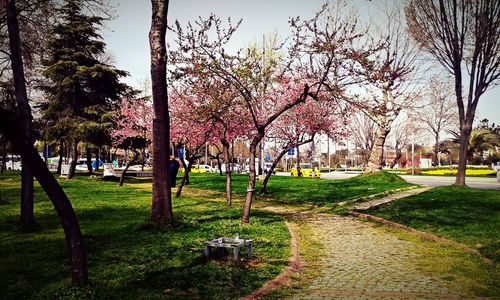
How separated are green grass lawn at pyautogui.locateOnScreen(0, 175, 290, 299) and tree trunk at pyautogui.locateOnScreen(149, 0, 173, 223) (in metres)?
0.68

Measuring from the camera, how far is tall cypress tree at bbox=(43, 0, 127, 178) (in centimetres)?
2823

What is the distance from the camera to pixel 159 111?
9.37 metres

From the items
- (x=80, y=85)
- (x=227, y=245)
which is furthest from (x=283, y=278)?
(x=80, y=85)

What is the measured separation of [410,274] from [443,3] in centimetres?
1566

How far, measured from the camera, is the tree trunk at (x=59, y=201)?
485 centimetres

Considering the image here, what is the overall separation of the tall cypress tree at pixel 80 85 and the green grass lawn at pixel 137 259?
1732cm

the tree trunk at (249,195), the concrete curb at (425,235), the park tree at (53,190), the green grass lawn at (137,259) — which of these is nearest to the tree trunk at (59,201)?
the park tree at (53,190)

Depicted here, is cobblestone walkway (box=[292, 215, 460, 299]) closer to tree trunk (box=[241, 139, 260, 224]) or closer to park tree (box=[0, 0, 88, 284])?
tree trunk (box=[241, 139, 260, 224])

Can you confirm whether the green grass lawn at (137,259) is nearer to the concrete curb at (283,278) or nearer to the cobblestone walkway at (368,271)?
the concrete curb at (283,278)

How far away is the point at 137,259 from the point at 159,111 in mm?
3816

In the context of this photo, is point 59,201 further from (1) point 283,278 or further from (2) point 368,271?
(2) point 368,271

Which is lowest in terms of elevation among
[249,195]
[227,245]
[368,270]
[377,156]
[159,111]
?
[368,270]

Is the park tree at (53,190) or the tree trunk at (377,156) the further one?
the tree trunk at (377,156)

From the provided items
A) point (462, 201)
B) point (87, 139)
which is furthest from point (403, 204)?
point (87, 139)
